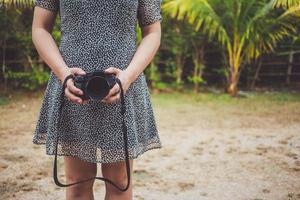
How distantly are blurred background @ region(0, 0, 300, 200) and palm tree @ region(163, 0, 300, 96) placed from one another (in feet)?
0.07

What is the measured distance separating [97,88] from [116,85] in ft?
0.19

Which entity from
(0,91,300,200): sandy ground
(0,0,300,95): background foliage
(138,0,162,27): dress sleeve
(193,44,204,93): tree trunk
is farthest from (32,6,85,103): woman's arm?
(193,44,204,93): tree trunk

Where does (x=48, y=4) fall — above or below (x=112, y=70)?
above

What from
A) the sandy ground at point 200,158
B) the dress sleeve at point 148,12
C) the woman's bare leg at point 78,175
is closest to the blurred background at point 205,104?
the sandy ground at point 200,158

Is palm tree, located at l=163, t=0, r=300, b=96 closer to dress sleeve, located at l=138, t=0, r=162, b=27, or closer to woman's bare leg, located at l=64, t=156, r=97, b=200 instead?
dress sleeve, located at l=138, t=0, r=162, b=27

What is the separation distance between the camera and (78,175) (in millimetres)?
1517

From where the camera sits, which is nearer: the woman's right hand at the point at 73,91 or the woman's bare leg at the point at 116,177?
the woman's right hand at the point at 73,91

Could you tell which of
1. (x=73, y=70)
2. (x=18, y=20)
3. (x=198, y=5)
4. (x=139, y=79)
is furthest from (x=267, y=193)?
(x=18, y=20)

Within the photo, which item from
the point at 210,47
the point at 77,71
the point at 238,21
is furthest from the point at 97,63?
the point at 210,47

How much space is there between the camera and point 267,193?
3.25 metres

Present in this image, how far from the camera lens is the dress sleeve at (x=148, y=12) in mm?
1464

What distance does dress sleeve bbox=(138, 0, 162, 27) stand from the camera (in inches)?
57.6

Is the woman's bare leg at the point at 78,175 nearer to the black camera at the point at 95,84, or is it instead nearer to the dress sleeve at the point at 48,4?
the black camera at the point at 95,84

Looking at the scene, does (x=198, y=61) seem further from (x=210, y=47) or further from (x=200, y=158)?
(x=200, y=158)
